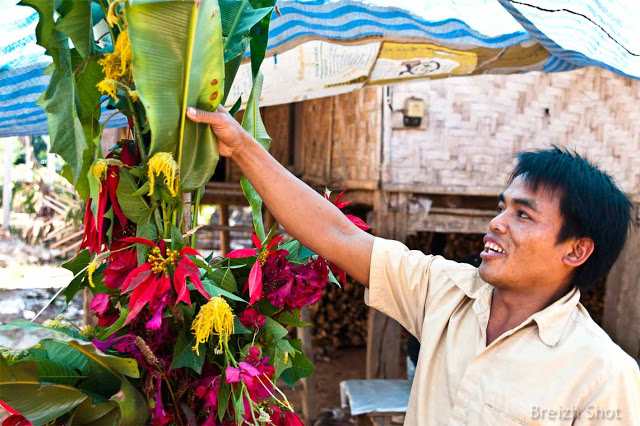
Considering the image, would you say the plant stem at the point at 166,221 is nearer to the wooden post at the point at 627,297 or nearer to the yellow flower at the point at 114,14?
the yellow flower at the point at 114,14

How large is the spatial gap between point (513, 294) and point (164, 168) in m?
0.94

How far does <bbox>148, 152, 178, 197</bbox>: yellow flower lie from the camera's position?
34.4 inches

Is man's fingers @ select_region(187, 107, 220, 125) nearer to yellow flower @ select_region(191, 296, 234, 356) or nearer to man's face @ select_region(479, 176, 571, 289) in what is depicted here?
yellow flower @ select_region(191, 296, 234, 356)

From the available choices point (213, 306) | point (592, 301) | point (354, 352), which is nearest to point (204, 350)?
point (213, 306)

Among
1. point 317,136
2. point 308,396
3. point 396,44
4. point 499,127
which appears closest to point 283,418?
point 396,44

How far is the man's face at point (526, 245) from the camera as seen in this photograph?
1.31 m

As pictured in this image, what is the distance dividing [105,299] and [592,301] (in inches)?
245

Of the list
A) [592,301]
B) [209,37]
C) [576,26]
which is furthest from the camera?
[592,301]

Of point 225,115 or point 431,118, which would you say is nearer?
point 225,115

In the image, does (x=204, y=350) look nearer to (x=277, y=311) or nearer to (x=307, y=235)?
(x=277, y=311)

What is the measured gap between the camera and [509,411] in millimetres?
1217

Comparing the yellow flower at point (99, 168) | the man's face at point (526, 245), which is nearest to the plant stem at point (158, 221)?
the yellow flower at point (99, 168)

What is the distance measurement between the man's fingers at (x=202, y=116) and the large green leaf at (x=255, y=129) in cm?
14

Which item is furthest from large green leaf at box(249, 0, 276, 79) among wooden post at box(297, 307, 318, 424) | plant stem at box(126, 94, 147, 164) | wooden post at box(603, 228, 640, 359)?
wooden post at box(603, 228, 640, 359)
